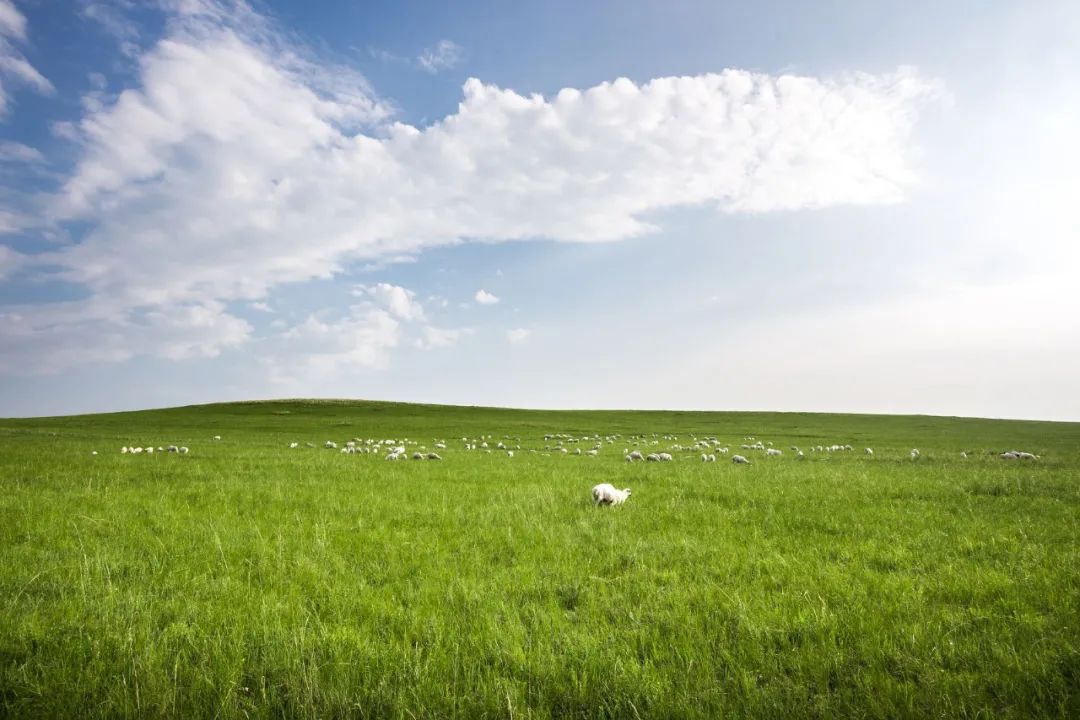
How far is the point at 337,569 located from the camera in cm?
612

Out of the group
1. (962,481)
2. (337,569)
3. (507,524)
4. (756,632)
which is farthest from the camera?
(962,481)

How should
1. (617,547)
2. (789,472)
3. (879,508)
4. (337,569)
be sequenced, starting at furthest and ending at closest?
(789,472), (879,508), (617,547), (337,569)

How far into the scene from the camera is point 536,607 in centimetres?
495

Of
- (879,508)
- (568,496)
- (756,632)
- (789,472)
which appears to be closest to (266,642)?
(756,632)

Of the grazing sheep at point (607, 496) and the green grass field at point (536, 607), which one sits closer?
the green grass field at point (536, 607)

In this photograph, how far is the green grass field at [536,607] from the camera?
11.8 ft

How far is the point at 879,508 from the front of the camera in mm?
9656

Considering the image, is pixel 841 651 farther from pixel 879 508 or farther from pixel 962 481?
pixel 962 481

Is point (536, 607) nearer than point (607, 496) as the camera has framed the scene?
Yes

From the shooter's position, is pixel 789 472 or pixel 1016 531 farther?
pixel 789 472

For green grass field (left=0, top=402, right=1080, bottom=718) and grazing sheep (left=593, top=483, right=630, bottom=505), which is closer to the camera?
green grass field (left=0, top=402, right=1080, bottom=718)

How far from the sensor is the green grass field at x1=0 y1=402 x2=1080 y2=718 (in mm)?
3598

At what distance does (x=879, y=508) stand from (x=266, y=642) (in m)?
10.1

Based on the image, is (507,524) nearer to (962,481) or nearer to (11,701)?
(11,701)
